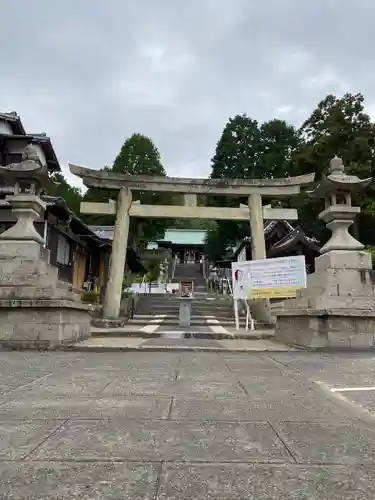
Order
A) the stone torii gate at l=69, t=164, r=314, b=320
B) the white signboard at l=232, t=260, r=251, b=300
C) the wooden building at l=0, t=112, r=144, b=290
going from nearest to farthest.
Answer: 1. the white signboard at l=232, t=260, r=251, b=300
2. the stone torii gate at l=69, t=164, r=314, b=320
3. the wooden building at l=0, t=112, r=144, b=290

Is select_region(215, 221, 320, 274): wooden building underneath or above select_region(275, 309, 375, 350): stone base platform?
above

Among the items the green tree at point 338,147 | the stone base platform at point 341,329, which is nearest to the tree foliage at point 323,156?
the green tree at point 338,147

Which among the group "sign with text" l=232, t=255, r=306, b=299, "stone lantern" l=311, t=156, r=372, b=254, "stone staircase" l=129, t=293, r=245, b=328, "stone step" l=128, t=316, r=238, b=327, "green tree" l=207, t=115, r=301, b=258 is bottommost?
"stone step" l=128, t=316, r=238, b=327

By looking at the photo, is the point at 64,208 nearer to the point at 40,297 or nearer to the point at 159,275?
the point at 40,297

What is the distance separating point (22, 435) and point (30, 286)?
227 inches

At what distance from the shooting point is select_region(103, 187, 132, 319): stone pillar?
14.7 meters

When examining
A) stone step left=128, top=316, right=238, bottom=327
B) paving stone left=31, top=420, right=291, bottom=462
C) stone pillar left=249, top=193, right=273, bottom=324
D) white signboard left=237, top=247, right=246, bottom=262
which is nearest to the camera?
paving stone left=31, top=420, right=291, bottom=462

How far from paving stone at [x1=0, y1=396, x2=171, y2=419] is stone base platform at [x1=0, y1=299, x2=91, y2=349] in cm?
424

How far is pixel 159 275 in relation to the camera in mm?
39688

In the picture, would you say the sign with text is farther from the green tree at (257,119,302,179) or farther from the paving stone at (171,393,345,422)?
the green tree at (257,119,302,179)

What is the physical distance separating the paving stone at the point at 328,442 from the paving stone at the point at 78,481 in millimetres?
887

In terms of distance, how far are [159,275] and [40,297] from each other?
105 feet

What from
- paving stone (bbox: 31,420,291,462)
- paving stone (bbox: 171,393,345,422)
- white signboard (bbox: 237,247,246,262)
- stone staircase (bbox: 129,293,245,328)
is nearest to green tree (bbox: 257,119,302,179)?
white signboard (bbox: 237,247,246,262)

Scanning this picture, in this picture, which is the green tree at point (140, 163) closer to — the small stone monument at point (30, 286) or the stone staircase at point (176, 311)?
the stone staircase at point (176, 311)
